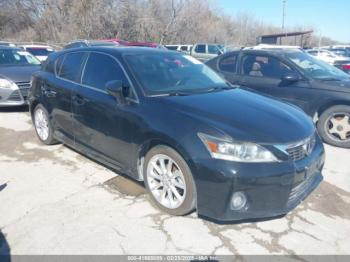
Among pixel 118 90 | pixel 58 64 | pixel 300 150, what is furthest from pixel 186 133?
pixel 58 64

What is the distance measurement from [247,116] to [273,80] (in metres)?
3.24

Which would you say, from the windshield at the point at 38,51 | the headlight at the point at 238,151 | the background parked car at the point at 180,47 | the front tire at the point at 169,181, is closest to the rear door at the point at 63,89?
the front tire at the point at 169,181

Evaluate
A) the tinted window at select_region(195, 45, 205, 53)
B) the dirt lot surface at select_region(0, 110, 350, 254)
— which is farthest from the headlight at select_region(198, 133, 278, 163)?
the tinted window at select_region(195, 45, 205, 53)

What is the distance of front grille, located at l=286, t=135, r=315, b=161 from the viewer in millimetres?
2888

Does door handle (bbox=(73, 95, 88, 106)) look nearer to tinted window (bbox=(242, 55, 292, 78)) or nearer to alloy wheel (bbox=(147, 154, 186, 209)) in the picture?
alloy wheel (bbox=(147, 154, 186, 209))

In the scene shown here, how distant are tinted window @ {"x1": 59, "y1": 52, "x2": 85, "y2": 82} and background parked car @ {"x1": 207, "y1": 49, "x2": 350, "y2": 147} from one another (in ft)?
8.72

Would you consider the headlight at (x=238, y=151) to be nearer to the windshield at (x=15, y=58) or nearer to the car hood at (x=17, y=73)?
the car hood at (x=17, y=73)

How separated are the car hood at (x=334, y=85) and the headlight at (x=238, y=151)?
3.48 meters

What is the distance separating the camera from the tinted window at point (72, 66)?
4296 millimetres

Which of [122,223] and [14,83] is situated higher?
[14,83]

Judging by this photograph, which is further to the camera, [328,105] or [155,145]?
[328,105]

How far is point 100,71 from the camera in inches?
155

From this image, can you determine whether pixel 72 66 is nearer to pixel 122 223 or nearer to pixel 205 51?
pixel 122 223

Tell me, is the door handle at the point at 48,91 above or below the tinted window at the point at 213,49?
above
